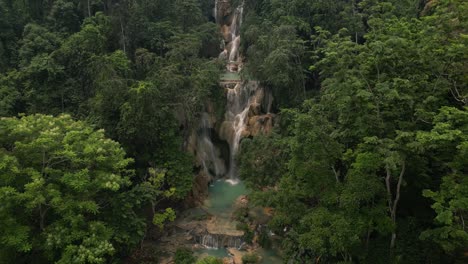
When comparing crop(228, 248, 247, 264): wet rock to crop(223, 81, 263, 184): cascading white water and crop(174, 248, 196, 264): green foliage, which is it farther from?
crop(223, 81, 263, 184): cascading white water

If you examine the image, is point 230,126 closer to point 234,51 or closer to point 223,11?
point 234,51

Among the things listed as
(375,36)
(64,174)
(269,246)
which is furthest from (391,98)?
(64,174)

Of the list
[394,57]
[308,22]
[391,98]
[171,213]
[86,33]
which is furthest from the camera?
[308,22]

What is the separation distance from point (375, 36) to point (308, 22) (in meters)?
12.3

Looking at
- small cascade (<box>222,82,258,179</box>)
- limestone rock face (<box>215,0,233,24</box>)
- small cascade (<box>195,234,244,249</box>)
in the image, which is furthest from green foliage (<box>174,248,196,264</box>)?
limestone rock face (<box>215,0,233,24</box>)

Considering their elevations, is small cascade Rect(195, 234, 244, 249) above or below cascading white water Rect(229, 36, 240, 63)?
below

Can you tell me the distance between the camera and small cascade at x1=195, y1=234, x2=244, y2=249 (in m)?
18.8

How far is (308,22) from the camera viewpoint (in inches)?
1104

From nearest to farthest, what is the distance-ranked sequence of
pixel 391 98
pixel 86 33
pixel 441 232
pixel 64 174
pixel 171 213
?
pixel 441 232
pixel 391 98
pixel 64 174
pixel 171 213
pixel 86 33

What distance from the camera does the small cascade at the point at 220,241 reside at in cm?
1875

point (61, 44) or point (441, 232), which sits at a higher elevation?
point (61, 44)

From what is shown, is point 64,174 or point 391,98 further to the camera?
point 64,174

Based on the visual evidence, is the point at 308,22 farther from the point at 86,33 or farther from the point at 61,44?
the point at 61,44

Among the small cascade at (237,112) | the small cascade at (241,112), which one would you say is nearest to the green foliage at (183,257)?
the small cascade at (241,112)
